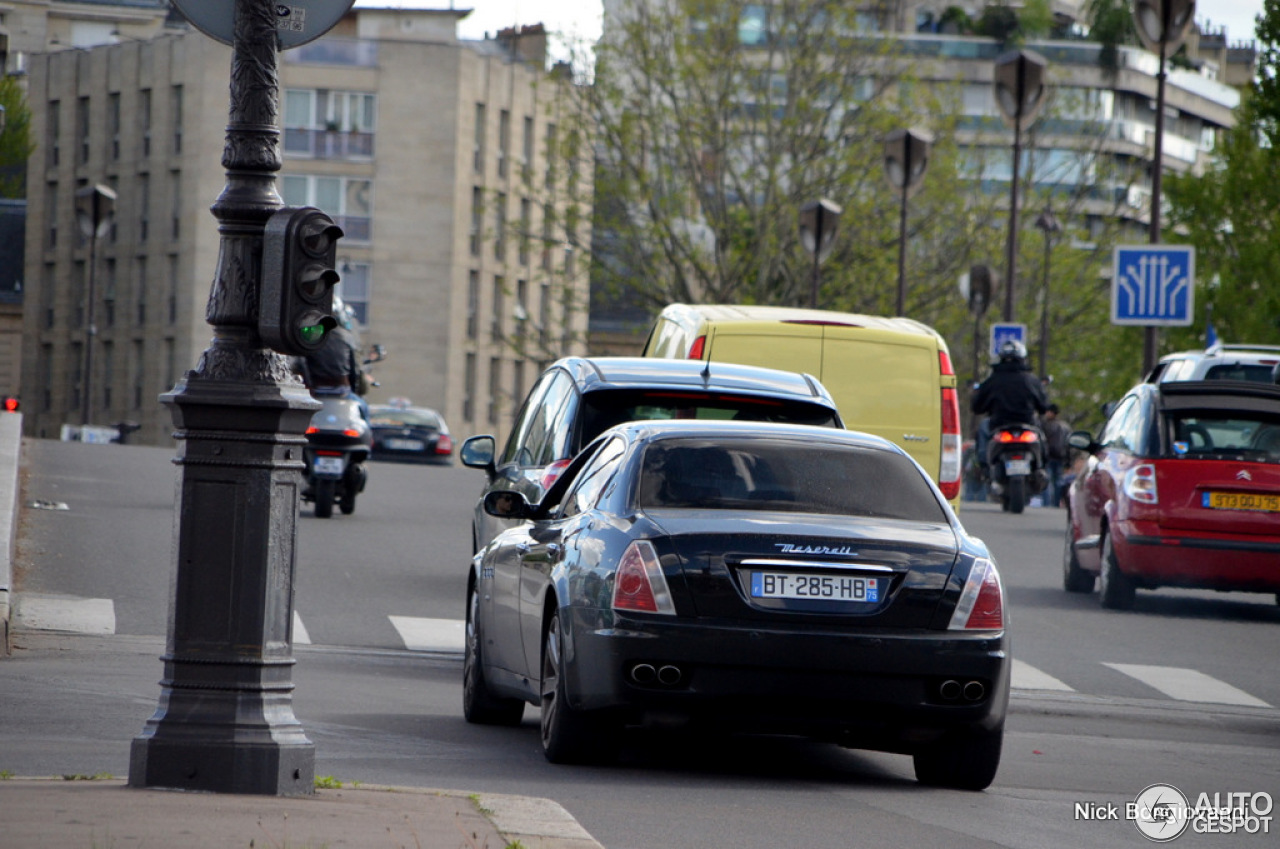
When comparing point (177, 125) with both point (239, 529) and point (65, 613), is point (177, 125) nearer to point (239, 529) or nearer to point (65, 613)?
point (65, 613)

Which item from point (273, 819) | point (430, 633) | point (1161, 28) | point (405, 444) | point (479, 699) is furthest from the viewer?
point (405, 444)

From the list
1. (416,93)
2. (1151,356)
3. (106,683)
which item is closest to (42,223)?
(416,93)

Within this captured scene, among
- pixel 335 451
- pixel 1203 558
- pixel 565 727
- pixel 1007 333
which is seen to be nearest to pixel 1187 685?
pixel 1203 558

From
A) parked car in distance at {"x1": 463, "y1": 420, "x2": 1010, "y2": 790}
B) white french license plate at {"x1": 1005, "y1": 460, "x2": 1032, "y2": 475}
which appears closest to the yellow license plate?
parked car in distance at {"x1": 463, "y1": 420, "x2": 1010, "y2": 790}

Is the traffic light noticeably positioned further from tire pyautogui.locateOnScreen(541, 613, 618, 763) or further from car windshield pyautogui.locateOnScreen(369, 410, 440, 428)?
car windshield pyautogui.locateOnScreen(369, 410, 440, 428)

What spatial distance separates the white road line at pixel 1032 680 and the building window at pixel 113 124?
275ft

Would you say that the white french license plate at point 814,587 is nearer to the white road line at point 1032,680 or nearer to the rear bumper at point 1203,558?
the white road line at point 1032,680

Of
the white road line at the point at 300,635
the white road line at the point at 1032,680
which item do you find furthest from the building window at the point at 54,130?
the white road line at the point at 1032,680

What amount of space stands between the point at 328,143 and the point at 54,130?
1357 centimetres

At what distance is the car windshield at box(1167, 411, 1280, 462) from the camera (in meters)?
18.5

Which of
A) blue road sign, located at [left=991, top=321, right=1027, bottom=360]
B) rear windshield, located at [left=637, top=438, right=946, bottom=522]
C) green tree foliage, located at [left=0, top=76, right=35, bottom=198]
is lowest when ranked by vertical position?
rear windshield, located at [left=637, top=438, right=946, bottom=522]

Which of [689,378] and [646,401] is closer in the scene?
[646,401]

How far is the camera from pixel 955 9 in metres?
135

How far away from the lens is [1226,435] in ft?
63.4
